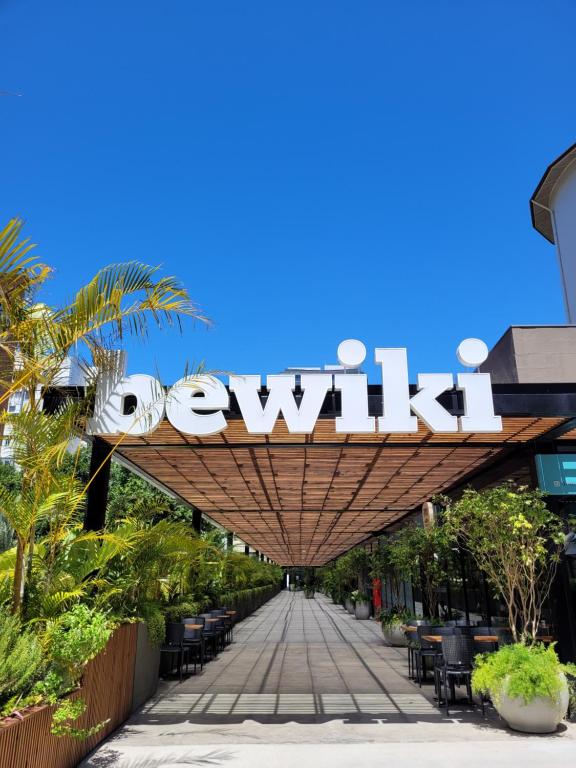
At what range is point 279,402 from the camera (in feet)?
21.4

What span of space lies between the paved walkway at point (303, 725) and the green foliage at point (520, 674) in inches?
15.6

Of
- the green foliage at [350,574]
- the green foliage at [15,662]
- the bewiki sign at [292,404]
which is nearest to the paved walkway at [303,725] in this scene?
the green foliage at [15,662]

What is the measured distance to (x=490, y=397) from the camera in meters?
6.50

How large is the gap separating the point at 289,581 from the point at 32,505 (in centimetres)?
9331

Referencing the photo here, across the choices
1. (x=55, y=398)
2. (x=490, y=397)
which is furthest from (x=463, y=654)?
(x=55, y=398)

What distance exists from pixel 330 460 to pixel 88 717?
Answer: 5301 millimetres

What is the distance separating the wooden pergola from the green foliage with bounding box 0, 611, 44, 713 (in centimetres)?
316

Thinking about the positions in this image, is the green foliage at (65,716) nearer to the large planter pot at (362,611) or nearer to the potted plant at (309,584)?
the large planter pot at (362,611)

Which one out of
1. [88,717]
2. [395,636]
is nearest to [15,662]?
[88,717]

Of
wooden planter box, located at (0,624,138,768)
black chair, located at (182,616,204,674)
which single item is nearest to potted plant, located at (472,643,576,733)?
wooden planter box, located at (0,624,138,768)

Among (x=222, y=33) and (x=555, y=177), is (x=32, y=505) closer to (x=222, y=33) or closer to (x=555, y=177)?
(x=222, y=33)

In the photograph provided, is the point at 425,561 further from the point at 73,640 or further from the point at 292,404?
the point at 73,640

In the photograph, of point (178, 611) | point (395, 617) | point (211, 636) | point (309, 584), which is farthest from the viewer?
point (309, 584)

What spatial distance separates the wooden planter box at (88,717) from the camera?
3.26 metres
